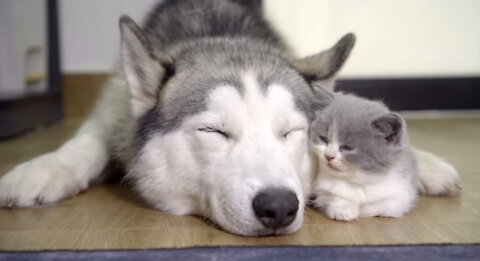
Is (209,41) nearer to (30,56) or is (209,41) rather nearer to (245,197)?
(245,197)

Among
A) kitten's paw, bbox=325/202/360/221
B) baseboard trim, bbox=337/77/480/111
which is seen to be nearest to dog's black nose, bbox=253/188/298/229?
kitten's paw, bbox=325/202/360/221

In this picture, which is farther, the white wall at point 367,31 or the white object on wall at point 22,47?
the white wall at point 367,31

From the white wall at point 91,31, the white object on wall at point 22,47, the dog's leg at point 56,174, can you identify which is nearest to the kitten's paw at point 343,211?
the dog's leg at point 56,174

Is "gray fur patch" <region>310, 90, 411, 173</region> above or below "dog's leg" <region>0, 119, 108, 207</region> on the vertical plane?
above

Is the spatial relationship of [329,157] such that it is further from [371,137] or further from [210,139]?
[210,139]

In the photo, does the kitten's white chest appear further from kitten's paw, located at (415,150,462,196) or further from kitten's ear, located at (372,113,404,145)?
kitten's paw, located at (415,150,462,196)

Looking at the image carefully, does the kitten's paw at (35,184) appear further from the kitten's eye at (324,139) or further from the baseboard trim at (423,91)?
the baseboard trim at (423,91)

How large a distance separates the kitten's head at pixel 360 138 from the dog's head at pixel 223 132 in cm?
9

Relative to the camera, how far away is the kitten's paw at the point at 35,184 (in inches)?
71.5

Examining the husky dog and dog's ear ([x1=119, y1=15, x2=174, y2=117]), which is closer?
the husky dog

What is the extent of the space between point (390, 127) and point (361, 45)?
3.08 metres

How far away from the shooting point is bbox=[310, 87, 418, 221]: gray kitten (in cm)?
168

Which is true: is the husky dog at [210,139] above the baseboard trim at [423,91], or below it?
above

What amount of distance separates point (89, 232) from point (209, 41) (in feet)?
2.96
